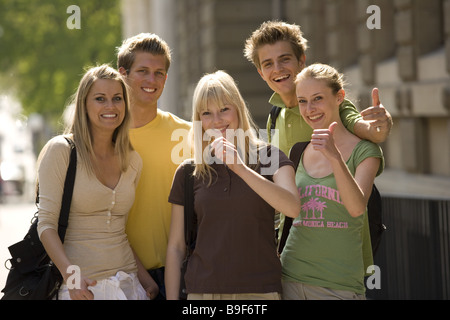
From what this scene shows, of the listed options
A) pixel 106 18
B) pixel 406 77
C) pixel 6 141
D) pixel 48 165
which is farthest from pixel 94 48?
pixel 6 141

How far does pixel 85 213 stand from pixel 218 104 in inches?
34.5

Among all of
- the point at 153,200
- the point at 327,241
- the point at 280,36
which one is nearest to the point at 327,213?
the point at 327,241

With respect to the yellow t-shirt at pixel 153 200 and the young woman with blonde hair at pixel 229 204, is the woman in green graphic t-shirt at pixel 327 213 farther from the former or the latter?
the yellow t-shirt at pixel 153 200

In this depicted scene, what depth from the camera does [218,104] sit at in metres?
3.79

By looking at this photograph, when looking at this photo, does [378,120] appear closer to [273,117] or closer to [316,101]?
[316,101]

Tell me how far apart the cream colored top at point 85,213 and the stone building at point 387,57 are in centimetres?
252

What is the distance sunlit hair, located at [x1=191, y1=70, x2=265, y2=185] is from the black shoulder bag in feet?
2.11

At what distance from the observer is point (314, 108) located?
383 centimetres

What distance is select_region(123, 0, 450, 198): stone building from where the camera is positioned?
9102 millimetres

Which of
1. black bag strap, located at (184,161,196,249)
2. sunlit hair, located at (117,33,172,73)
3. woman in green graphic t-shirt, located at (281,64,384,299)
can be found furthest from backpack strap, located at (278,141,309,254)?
sunlit hair, located at (117,33,172,73)

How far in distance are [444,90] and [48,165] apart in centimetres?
572

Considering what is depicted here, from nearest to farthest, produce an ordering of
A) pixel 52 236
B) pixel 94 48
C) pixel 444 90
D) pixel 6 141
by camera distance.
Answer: pixel 52 236 < pixel 444 90 < pixel 94 48 < pixel 6 141
